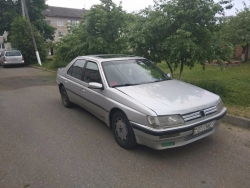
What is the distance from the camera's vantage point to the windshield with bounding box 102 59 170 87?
13.9ft

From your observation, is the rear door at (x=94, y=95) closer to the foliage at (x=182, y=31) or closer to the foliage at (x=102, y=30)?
the foliage at (x=182, y=31)

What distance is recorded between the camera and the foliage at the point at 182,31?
6.06m

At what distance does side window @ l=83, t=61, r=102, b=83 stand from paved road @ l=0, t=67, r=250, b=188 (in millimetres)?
990

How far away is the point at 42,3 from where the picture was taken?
31.1 m

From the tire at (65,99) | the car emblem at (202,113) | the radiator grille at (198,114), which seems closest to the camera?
the radiator grille at (198,114)

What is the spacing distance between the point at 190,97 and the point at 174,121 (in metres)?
0.71

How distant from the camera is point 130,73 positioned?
4.45m

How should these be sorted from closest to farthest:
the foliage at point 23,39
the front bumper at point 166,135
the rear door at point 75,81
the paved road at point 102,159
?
the paved road at point 102,159
the front bumper at point 166,135
the rear door at point 75,81
the foliage at point 23,39

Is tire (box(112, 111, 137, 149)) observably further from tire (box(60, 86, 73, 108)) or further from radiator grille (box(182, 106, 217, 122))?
tire (box(60, 86, 73, 108))

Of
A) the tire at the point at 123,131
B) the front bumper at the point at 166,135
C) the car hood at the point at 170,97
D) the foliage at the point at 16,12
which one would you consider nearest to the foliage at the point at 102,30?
the car hood at the point at 170,97

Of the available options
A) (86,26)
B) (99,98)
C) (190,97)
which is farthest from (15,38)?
(190,97)

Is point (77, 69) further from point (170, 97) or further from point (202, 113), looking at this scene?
point (202, 113)

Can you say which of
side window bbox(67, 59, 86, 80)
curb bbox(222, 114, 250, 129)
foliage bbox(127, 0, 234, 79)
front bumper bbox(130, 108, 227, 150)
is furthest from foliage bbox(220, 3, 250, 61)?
front bumper bbox(130, 108, 227, 150)

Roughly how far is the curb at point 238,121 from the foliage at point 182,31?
207cm
